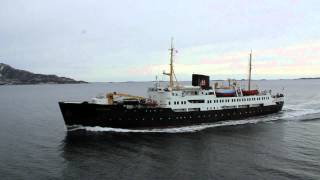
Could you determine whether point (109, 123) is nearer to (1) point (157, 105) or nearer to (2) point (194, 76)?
(1) point (157, 105)

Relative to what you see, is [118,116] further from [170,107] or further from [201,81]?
[201,81]

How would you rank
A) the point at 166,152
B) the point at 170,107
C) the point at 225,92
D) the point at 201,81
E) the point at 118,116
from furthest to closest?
the point at 225,92, the point at 201,81, the point at 170,107, the point at 118,116, the point at 166,152

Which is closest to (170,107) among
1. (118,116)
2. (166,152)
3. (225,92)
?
(118,116)

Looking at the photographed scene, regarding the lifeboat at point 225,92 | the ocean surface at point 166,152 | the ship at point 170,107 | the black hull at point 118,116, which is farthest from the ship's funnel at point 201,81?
the black hull at point 118,116

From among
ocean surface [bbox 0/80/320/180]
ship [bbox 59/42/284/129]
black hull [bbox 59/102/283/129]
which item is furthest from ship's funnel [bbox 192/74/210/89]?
black hull [bbox 59/102/283/129]

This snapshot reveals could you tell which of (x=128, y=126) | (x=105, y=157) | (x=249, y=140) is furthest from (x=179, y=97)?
(x=105, y=157)

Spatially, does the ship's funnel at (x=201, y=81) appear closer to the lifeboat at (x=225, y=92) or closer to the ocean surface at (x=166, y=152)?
the lifeboat at (x=225, y=92)

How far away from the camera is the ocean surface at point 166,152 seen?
2945 centimetres

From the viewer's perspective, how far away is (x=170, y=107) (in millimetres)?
48344

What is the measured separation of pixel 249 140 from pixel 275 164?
10383mm

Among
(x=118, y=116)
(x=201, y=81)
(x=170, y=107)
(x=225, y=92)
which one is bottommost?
(x=118, y=116)

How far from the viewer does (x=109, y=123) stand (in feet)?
150

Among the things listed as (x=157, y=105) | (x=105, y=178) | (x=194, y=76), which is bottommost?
(x=105, y=178)

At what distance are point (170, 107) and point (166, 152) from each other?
1263 cm
